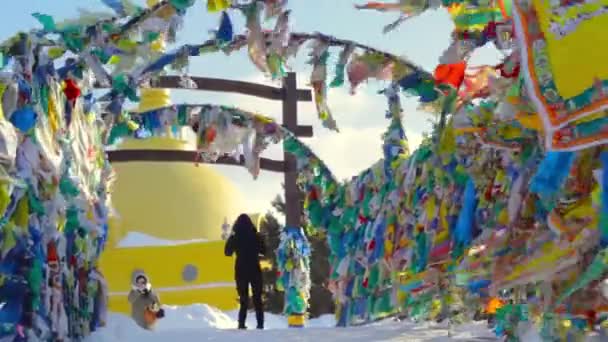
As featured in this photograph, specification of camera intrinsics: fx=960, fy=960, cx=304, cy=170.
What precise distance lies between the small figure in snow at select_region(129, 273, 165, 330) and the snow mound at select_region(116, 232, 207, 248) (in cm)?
1306

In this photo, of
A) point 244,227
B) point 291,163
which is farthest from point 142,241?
point 244,227

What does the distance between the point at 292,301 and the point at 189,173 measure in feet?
51.0

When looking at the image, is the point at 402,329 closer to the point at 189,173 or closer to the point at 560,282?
the point at 560,282

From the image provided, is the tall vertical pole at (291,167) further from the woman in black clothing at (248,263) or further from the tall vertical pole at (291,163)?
the woman in black clothing at (248,263)

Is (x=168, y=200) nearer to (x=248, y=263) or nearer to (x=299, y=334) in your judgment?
(x=248, y=263)

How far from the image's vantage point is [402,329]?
7859 millimetres

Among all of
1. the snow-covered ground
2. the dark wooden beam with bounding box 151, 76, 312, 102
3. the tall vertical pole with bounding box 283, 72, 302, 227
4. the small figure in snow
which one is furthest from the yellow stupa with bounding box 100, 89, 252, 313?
the snow-covered ground

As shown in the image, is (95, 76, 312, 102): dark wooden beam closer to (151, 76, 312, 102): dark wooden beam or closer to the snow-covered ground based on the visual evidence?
(151, 76, 312, 102): dark wooden beam

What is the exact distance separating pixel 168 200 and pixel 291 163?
43.2 feet

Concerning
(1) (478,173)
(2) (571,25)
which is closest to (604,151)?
(2) (571,25)

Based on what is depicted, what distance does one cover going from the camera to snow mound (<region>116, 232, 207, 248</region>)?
23.8 metres

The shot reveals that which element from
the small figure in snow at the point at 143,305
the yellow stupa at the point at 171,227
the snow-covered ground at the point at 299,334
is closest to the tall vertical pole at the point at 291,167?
the small figure in snow at the point at 143,305

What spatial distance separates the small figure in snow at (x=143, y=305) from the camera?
33.9 ft

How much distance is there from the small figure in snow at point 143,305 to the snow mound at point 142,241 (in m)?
13.1
